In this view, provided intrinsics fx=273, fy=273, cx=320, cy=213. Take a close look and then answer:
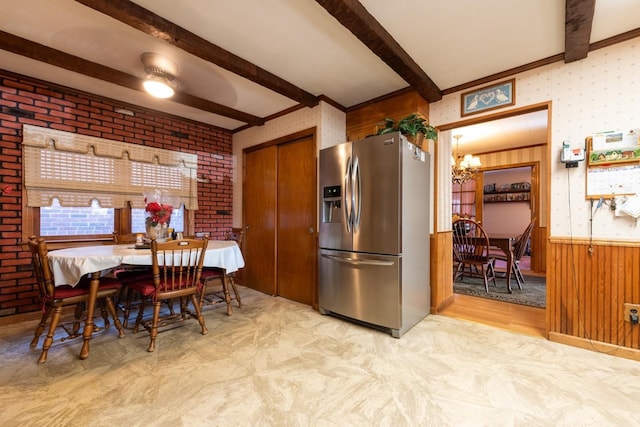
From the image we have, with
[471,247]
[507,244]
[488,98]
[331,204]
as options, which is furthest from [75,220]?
[507,244]

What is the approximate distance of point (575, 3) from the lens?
1.69 metres

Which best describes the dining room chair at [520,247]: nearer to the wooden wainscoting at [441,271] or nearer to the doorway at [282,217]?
the wooden wainscoting at [441,271]

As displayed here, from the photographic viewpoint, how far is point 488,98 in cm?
270

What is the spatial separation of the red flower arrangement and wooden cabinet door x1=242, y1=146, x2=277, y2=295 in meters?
1.40

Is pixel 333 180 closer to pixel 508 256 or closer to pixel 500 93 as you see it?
pixel 500 93

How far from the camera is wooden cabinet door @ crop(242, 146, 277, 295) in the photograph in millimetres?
3754

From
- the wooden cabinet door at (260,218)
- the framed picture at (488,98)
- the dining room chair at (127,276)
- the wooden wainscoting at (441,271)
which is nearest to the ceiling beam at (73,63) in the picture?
the wooden cabinet door at (260,218)

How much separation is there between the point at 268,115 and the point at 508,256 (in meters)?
3.91

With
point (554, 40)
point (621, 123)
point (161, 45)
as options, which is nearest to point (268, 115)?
point (161, 45)

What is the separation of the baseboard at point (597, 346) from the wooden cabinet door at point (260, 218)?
2963 mm

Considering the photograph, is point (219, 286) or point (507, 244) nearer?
point (507, 244)

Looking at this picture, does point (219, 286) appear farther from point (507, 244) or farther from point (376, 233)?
point (507, 244)

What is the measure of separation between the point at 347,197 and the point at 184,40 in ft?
6.00

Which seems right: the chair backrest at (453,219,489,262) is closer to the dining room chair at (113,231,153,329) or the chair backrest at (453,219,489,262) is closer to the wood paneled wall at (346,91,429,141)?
the wood paneled wall at (346,91,429,141)
